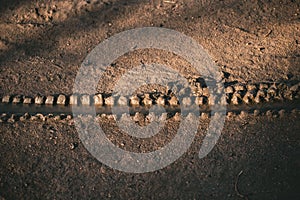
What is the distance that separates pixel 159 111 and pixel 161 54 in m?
0.60

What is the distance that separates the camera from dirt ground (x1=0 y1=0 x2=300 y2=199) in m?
2.50

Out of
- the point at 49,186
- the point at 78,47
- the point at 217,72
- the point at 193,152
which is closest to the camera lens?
the point at 49,186

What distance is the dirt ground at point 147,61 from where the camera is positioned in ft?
8.20

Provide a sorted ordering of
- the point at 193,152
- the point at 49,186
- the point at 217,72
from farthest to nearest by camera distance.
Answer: the point at 217,72, the point at 193,152, the point at 49,186

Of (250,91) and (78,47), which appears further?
(78,47)

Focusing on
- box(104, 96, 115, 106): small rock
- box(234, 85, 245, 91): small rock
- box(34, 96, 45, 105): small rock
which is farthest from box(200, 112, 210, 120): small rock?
box(34, 96, 45, 105): small rock

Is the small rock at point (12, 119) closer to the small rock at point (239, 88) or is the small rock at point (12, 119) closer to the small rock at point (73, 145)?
the small rock at point (73, 145)

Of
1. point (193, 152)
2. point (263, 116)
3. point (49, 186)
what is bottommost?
point (49, 186)

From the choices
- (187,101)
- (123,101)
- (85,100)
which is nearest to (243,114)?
(187,101)

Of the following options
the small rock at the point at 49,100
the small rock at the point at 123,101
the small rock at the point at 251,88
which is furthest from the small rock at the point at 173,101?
the small rock at the point at 49,100

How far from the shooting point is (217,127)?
282cm

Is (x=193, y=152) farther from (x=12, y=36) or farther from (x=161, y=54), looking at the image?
(x=12, y=36)

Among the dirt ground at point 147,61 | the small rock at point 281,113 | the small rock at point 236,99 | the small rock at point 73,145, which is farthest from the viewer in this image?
the small rock at point 236,99

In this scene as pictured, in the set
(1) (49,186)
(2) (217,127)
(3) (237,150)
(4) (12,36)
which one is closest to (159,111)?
(2) (217,127)
